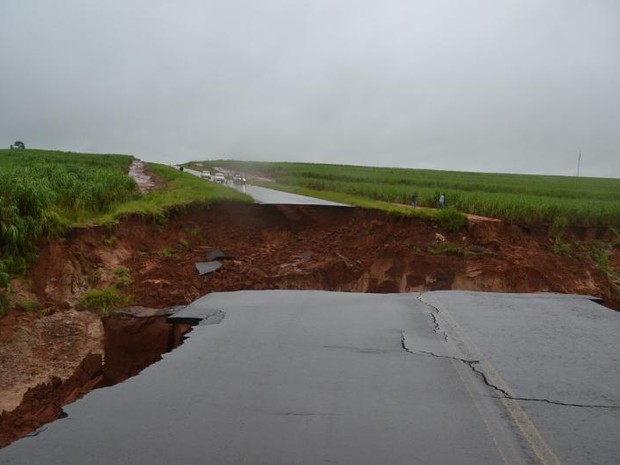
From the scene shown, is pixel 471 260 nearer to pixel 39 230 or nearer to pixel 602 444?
pixel 39 230

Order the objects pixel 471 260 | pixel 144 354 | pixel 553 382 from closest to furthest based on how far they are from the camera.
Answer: pixel 553 382, pixel 144 354, pixel 471 260

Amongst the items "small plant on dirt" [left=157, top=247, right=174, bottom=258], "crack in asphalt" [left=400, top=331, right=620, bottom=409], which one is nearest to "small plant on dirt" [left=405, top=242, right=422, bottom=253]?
"small plant on dirt" [left=157, top=247, right=174, bottom=258]

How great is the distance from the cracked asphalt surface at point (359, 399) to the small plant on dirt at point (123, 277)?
4.57 meters

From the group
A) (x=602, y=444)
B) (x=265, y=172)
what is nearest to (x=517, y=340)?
(x=602, y=444)

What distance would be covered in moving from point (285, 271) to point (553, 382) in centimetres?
906

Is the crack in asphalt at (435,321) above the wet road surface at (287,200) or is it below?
below

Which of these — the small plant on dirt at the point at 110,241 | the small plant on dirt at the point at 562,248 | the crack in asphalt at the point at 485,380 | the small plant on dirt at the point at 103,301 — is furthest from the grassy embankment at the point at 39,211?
the small plant on dirt at the point at 562,248

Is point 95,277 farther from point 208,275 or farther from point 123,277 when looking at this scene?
point 208,275

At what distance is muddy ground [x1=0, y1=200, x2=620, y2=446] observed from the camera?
25.5 feet

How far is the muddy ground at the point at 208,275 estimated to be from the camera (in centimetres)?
778

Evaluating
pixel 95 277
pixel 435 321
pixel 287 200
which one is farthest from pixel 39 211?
pixel 287 200

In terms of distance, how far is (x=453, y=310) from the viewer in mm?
7066

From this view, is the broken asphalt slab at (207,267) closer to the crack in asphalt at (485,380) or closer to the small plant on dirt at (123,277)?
the small plant on dirt at (123,277)

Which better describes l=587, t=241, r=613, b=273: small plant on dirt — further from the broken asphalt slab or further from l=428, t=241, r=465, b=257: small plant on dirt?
the broken asphalt slab
